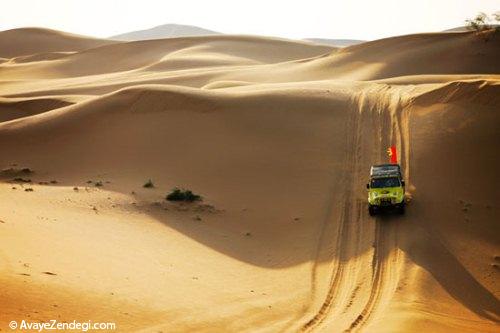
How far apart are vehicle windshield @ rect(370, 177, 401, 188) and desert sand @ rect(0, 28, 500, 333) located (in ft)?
3.29

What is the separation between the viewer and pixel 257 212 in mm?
21531

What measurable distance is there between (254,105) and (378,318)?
708 inches

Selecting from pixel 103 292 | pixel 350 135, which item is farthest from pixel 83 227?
pixel 350 135

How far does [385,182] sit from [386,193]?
0.51 m

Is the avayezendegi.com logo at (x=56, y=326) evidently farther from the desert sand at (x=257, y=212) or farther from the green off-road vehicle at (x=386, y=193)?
the green off-road vehicle at (x=386, y=193)

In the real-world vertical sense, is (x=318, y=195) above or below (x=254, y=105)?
below

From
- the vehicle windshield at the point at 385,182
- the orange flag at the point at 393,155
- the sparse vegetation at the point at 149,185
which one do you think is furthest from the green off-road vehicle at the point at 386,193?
the sparse vegetation at the point at 149,185

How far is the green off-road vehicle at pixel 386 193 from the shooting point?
65.6 ft

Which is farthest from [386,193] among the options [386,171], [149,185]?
[149,185]

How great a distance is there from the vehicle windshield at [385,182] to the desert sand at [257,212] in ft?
3.29

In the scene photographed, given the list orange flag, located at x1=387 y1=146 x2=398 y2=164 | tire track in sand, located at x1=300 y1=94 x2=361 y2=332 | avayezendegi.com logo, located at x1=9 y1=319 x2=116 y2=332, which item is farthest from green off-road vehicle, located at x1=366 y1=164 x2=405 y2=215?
avayezendegi.com logo, located at x1=9 y1=319 x2=116 y2=332

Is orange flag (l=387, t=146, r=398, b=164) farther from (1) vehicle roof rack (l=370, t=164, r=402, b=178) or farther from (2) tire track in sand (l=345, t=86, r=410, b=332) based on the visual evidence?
(1) vehicle roof rack (l=370, t=164, r=402, b=178)

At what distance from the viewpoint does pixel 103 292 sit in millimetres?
13484

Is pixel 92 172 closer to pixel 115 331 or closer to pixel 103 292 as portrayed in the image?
pixel 103 292
